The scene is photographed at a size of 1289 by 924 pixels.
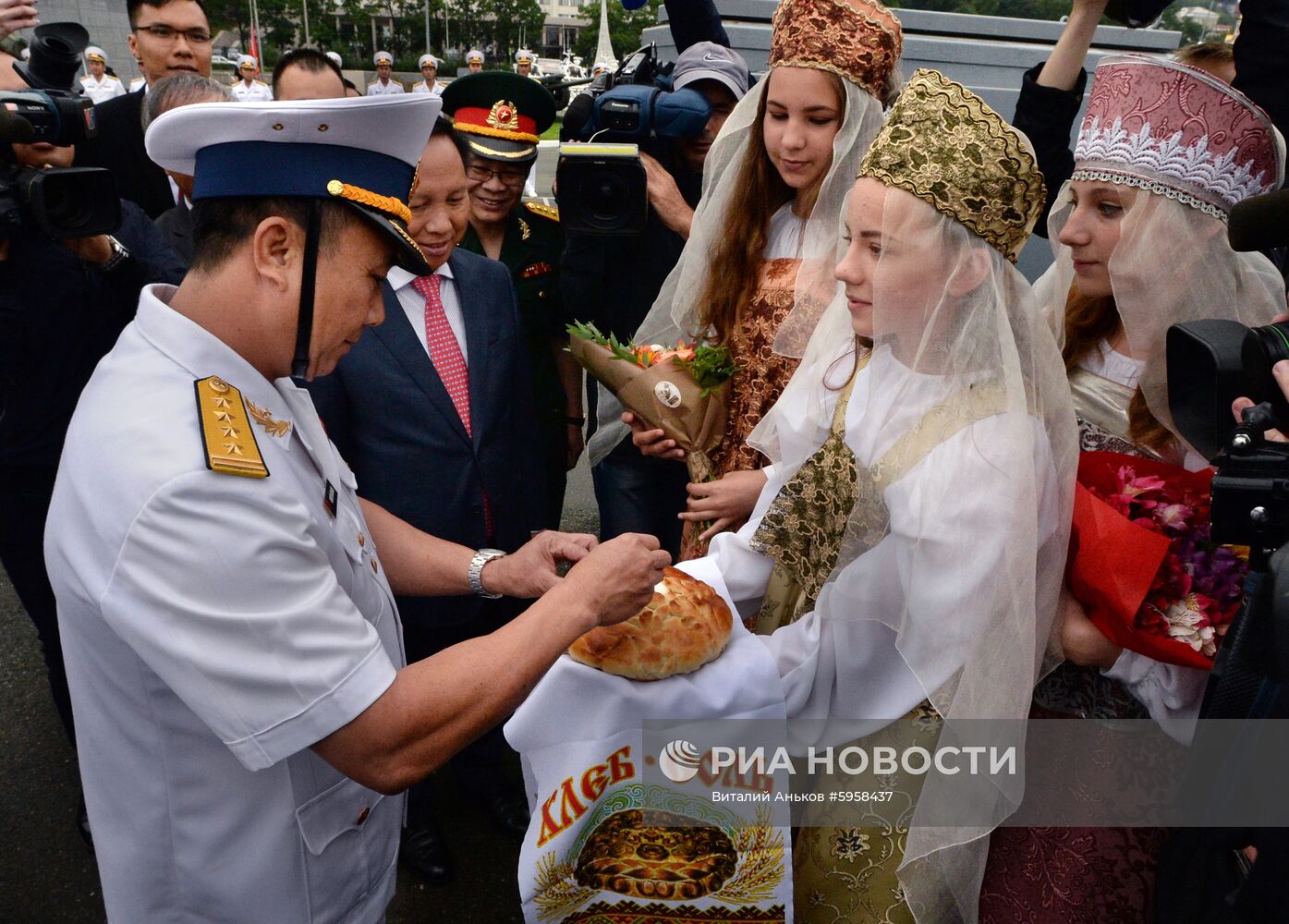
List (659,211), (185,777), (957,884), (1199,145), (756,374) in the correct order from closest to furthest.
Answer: (185,777)
(957,884)
(1199,145)
(756,374)
(659,211)

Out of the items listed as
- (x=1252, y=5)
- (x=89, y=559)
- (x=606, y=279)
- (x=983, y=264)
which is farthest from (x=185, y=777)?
(x=1252, y=5)

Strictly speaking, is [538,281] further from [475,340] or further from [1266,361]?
[1266,361]

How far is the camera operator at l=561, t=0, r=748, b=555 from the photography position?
3197 mm

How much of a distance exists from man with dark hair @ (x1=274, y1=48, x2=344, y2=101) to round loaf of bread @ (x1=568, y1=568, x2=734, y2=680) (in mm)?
3034

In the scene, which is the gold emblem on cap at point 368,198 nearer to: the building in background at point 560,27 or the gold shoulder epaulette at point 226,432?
the gold shoulder epaulette at point 226,432

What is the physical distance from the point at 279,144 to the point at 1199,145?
1654mm

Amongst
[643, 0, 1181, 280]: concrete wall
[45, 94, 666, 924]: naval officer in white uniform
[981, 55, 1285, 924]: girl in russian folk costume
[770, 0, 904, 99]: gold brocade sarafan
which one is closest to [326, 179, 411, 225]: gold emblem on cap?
[45, 94, 666, 924]: naval officer in white uniform

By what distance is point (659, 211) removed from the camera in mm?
3277

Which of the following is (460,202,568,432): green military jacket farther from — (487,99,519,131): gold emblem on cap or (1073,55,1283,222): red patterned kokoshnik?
(1073,55,1283,222): red patterned kokoshnik

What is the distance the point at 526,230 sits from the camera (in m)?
3.74

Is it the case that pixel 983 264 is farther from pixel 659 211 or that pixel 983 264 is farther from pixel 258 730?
pixel 659 211

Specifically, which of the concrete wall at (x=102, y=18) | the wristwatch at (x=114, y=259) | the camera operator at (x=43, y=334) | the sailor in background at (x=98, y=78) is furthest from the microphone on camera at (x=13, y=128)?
the concrete wall at (x=102, y=18)

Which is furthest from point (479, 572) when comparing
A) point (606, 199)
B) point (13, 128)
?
point (13, 128)

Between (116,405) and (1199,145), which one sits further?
(1199,145)
